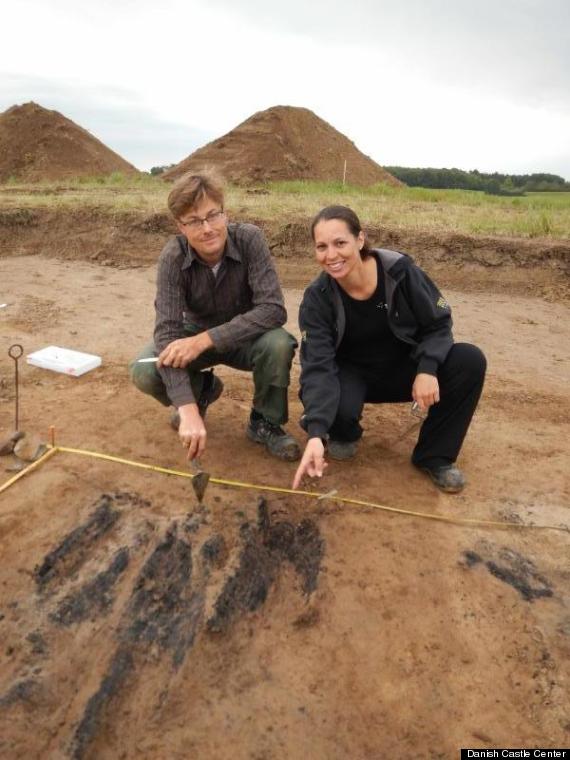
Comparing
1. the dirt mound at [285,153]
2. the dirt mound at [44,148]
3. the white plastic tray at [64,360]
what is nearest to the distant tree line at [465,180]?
the dirt mound at [285,153]

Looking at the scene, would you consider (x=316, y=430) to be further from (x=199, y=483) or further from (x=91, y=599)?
(x=91, y=599)

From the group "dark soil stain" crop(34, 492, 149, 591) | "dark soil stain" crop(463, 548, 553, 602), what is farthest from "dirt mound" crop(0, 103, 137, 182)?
"dark soil stain" crop(463, 548, 553, 602)

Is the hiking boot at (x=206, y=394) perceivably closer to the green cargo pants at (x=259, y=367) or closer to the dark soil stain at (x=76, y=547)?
the green cargo pants at (x=259, y=367)

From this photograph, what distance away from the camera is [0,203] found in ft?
28.2

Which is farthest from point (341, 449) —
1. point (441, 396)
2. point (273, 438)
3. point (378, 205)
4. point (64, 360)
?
point (378, 205)

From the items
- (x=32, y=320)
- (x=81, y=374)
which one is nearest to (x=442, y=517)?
(x=81, y=374)

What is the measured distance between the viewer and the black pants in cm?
264

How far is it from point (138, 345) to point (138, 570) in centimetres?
271

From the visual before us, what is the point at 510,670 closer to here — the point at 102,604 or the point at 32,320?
the point at 102,604

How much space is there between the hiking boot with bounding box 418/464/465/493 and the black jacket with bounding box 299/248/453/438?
492mm

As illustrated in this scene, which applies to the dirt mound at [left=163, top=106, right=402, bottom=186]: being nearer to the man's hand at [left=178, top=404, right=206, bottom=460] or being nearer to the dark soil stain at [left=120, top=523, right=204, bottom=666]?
the man's hand at [left=178, top=404, right=206, bottom=460]

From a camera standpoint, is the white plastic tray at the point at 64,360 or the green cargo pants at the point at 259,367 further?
the white plastic tray at the point at 64,360

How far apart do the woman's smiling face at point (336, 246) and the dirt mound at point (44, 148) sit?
626 inches

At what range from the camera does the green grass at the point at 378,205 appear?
713 centimetres
